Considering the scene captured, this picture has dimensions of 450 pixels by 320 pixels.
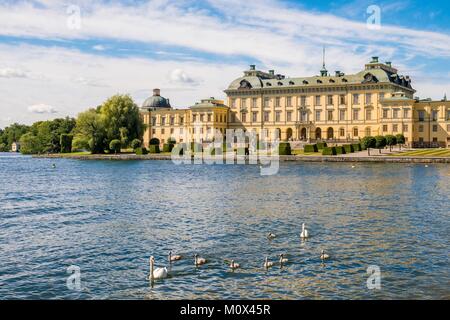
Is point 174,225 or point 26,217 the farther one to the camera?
point 26,217

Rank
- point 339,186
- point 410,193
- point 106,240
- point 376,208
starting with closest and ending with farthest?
point 106,240 → point 376,208 → point 410,193 → point 339,186

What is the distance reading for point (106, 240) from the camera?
2159 centimetres

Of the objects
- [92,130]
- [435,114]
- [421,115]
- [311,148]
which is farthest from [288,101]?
[92,130]

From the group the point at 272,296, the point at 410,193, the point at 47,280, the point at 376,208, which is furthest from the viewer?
the point at 410,193

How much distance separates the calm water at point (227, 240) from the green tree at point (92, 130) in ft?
169

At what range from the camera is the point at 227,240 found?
21.4 meters

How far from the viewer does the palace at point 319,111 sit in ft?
327

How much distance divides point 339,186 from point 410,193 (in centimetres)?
649

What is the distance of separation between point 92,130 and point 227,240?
7578 centimetres

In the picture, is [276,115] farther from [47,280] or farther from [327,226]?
[47,280]

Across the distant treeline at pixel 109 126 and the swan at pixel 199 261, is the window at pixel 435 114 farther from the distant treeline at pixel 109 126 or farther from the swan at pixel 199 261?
the swan at pixel 199 261

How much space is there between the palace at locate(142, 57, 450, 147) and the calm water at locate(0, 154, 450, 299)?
62.6m

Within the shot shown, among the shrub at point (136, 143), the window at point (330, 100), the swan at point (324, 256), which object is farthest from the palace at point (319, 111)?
the swan at point (324, 256)
